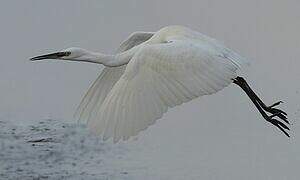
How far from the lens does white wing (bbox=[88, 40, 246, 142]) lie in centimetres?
180

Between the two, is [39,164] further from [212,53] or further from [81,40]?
[212,53]

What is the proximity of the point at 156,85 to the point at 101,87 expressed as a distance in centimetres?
45

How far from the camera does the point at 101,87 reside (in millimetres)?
2301

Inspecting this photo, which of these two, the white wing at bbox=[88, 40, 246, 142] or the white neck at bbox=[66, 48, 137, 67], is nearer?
the white wing at bbox=[88, 40, 246, 142]

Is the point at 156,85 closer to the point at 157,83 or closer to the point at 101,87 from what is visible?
the point at 157,83

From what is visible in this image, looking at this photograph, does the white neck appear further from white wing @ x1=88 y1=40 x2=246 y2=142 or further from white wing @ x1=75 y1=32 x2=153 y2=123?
white wing @ x1=88 y1=40 x2=246 y2=142

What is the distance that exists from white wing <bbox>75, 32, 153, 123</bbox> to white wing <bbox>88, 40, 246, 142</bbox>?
29 centimetres

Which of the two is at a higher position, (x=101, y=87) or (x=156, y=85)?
(x=156, y=85)

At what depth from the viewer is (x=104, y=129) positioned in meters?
1.79

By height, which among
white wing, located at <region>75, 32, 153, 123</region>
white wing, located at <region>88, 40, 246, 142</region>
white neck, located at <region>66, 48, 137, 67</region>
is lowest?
white wing, located at <region>75, 32, 153, 123</region>

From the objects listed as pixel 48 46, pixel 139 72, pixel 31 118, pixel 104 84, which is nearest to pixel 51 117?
pixel 31 118

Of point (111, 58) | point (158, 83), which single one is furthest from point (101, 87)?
point (158, 83)

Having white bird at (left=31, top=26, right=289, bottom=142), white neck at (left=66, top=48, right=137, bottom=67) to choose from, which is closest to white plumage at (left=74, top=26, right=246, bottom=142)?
white bird at (left=31, top=26, right=289, bottom=142)

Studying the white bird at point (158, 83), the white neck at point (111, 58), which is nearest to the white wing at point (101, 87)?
the white neck at point (111, 58)
